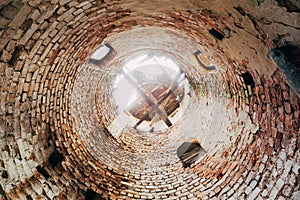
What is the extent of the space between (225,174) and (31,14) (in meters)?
3.63

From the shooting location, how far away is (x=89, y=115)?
5.87 metres

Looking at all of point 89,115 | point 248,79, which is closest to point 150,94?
point 89,115

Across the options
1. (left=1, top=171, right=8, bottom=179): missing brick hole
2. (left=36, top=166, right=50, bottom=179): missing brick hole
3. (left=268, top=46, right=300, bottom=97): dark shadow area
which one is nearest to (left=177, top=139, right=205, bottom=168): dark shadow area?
(left=36, top=166, right=50, bottom=179): missing brick hole

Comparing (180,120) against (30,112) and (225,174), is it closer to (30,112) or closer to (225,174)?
(225,174)

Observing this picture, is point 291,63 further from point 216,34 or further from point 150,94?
point 150,94

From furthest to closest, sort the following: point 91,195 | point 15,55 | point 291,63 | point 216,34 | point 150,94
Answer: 1. point 150,94
2. point 91,195
3. point 216,34
4. point 15,55
5. point 291,63

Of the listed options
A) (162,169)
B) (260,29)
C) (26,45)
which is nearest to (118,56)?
(162,169)

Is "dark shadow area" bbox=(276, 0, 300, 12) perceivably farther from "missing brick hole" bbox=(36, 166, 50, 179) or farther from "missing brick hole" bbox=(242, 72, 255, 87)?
"missing brick hole" bbox=(36, 166, 50, 179)

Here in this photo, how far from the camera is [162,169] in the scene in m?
5.89

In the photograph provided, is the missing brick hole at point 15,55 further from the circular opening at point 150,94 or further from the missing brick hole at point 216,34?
the circular opening at point 150,94

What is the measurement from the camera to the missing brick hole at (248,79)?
363 centimetres

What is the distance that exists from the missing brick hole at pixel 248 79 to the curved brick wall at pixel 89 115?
7 cm

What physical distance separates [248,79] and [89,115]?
11.5 ft

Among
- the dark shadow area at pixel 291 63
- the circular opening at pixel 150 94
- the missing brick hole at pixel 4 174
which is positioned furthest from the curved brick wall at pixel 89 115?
the circular opening at pixel 150 94
